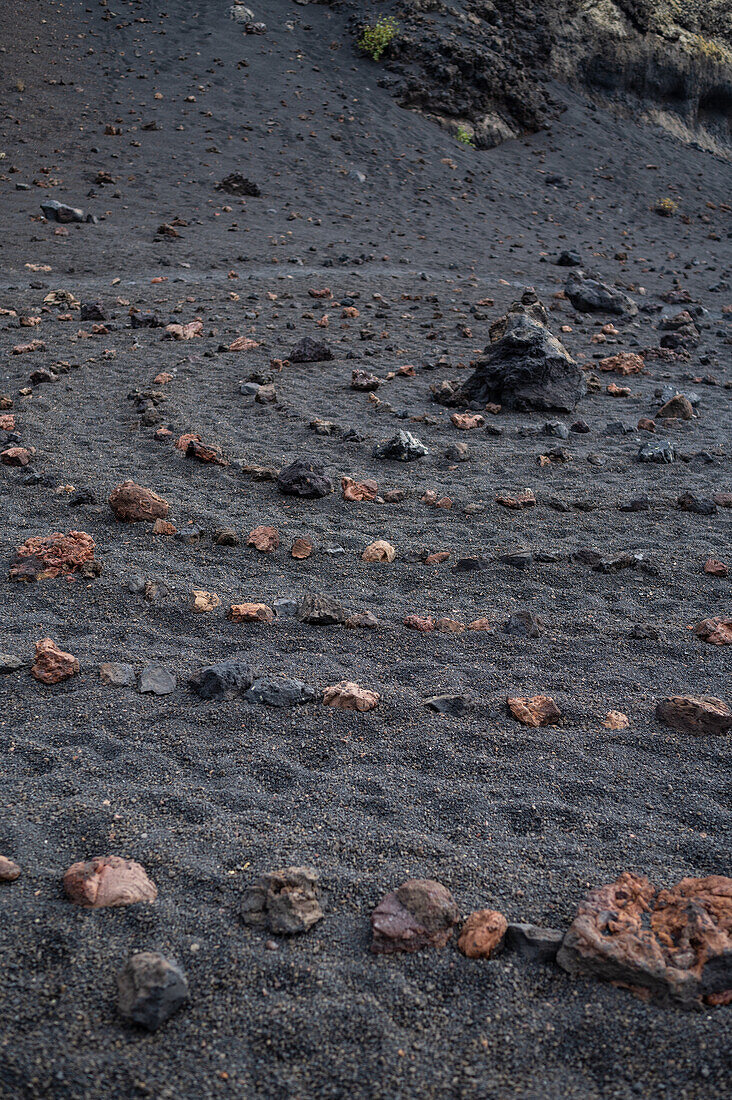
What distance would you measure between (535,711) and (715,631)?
3.56 ft

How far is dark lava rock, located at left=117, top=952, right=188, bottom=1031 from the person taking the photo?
1.56 metres

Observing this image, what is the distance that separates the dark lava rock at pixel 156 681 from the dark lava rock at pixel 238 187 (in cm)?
1472

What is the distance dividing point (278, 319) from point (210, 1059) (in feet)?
26.8

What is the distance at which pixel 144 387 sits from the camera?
633 centimetres

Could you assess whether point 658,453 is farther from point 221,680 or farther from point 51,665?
point 51,665

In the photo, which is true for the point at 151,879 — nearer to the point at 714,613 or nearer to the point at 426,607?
the point at 426,607

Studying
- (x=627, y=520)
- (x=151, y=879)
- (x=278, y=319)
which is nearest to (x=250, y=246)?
(x=278, y=319)

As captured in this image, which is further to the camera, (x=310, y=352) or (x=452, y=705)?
(x=310, y=352)

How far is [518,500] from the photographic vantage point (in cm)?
459

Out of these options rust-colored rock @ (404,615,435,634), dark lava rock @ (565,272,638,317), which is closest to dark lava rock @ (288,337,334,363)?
dark lava rock @ (565,272,638,317)

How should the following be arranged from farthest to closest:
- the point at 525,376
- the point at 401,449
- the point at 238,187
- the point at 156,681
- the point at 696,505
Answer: the point at 238,187, the point at 525,376, the point at 401,449, the point at 696,505, the point at 156,681

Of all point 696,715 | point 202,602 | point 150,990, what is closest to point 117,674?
point 202,602

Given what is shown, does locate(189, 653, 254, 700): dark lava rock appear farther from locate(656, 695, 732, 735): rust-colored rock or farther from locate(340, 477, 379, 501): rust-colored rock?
locate(340, 477, 379, 501): rust-colored rock

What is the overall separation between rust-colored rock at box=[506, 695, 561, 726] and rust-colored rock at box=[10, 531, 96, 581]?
214 cm
